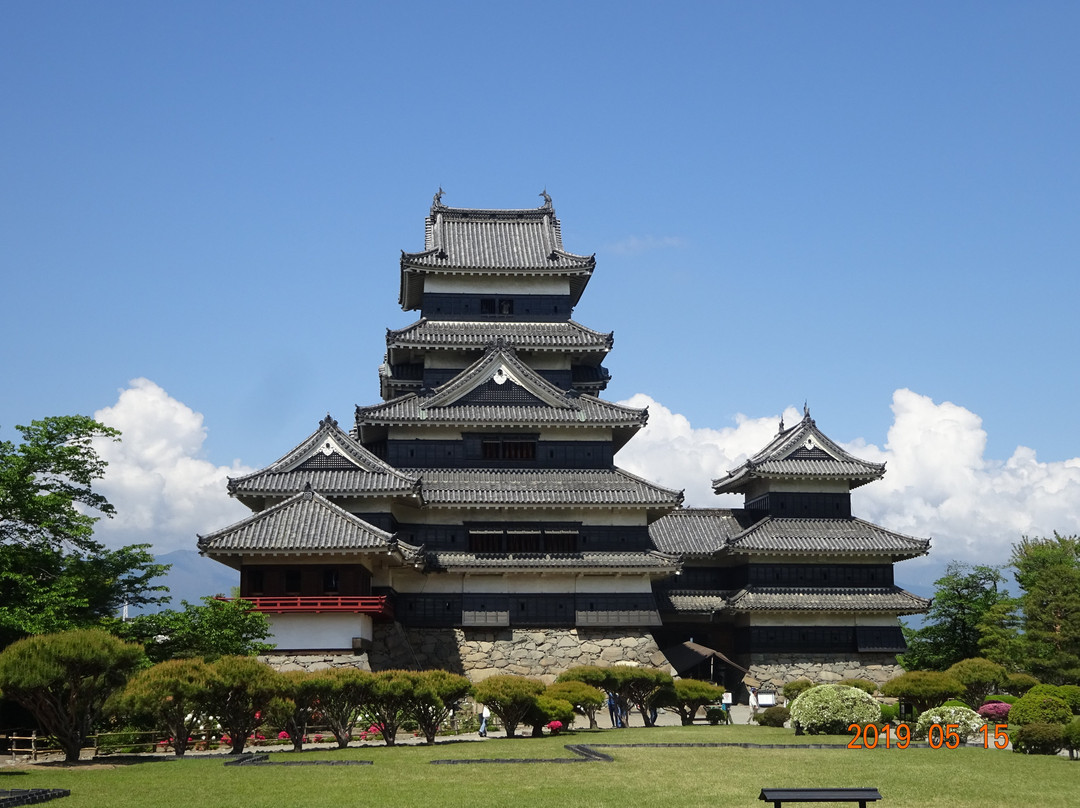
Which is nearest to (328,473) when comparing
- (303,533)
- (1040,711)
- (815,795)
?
(303,533)

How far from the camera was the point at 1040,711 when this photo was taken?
31109 mm

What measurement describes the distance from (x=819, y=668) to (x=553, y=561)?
579 inches

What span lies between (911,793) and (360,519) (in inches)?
1102

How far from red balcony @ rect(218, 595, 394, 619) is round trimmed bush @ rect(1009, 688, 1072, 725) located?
23195 mm

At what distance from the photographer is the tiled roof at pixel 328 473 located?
1826 inches

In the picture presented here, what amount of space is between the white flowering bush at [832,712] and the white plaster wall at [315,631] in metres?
17.7

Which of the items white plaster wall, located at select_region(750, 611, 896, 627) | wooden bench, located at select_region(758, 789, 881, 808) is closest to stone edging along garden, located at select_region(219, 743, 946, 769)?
wooden bench, located at select_region(758, 789, 881, 808)

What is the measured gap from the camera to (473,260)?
57.9 m

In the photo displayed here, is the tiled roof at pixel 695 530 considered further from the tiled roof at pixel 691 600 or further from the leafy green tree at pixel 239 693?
the leafy green tree at pixel 239 693

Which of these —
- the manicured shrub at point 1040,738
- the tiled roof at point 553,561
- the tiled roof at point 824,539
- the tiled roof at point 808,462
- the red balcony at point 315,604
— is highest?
the tiled roof at point 808,462

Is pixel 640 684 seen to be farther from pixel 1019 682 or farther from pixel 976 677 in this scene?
pixel 1019 682

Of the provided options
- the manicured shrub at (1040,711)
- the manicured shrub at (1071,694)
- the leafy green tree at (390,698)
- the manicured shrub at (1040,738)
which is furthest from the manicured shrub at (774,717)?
the leafy green tree at (390,698)

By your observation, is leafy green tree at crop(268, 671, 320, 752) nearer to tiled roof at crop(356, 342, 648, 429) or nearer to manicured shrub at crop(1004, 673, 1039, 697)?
tiled roof at crop(356, 342, 648, 429)

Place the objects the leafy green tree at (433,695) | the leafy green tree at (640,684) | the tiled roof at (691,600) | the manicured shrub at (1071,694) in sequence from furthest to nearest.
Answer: the tiled roof at (691,600), the leafy green tree at (640,684), the manicured shrub at (1071,694), the leafy green tree at (433,695)
